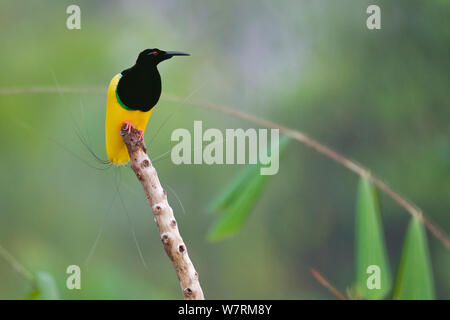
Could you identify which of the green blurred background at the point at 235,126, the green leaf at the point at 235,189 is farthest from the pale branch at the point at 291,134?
the green blurred background at the point at 235,126

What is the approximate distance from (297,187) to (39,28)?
1.51 metres

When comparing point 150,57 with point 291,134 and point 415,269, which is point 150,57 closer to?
point 291,134

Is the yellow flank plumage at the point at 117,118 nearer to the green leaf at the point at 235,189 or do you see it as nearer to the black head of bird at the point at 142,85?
the black head of bird at the point at 142,85

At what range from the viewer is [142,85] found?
2.37ft

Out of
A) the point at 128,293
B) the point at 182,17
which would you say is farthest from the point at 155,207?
the point at 182,17

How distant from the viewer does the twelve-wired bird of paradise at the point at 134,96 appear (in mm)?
720

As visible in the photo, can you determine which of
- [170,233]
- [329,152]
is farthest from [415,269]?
[170,233]

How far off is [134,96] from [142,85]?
0.7 inches

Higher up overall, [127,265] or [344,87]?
[344,87]

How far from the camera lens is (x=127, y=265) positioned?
278 cm

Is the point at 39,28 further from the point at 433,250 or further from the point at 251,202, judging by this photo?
the point at 433,250

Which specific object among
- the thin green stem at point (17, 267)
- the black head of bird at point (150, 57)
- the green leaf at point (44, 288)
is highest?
the black head of bird at point (150, 57)

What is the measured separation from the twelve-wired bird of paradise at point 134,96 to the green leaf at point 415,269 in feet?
1.62

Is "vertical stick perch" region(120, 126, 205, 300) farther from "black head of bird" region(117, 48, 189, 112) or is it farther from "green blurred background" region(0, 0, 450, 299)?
"green blurred background" region(0, 0, 450, 299)
